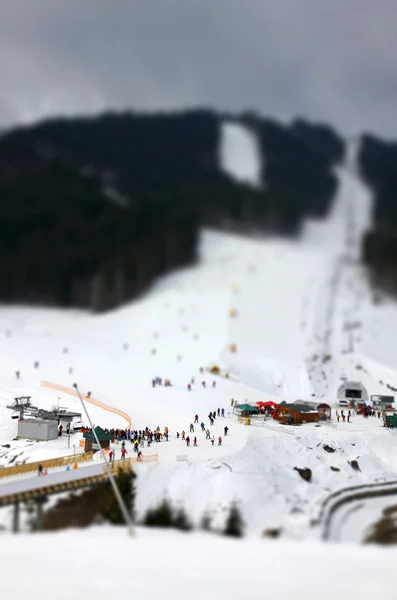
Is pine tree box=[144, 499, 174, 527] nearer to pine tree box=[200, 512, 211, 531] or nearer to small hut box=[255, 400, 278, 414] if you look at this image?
pine tree box=[200, 512, 211, 531]

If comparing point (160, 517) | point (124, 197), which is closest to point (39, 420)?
point (160, 517)

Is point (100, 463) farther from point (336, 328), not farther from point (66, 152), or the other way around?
→ point (66, 152)

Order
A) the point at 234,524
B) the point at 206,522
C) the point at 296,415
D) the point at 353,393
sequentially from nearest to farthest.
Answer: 1. the point at 234,524
2. the point at 206,522
3. the point at 296,415
4. the point at 353,393

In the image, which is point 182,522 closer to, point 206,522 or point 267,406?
point 206,522

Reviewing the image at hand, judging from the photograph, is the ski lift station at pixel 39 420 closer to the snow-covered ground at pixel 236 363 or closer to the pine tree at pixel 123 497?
the snow-covered ground at pixel 236 363

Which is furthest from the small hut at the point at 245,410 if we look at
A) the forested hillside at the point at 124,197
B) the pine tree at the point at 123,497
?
the forested hillside at the point at 124,197

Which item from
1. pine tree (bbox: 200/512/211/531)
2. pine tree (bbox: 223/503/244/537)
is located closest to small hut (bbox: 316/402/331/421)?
pine tree (bbox: 223/503/244/537)
